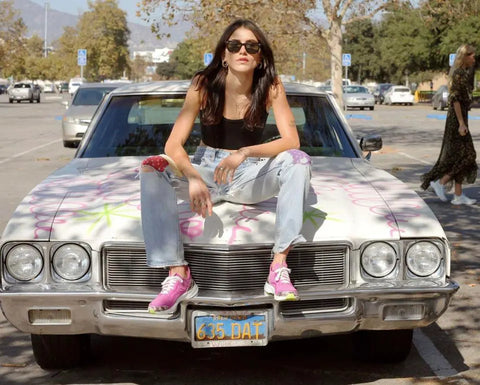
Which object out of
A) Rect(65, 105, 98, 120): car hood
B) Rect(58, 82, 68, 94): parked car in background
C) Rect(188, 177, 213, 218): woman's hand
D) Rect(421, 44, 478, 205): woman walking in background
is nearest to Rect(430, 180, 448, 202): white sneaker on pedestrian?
Rect(421, 44, 478, 205): woman walking in background

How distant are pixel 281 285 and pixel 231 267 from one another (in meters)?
0.27

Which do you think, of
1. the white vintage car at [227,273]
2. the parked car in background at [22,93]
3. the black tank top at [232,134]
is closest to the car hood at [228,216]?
the white vintage car at [227,273]

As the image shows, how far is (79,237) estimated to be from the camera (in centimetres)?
432

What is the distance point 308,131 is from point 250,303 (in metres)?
2.13

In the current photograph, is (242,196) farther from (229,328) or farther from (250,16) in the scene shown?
(250,16)

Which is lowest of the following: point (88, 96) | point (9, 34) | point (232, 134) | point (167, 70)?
point (232, 134)

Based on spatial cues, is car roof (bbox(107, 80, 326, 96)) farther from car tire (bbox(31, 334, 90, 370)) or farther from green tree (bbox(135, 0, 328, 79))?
green tree (bbox(135, 0, 328, 79))

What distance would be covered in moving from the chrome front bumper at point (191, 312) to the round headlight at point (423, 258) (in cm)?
12

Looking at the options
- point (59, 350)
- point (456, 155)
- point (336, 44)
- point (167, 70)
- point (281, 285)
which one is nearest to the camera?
point (281, 285)

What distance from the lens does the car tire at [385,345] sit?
Result: 472 cm

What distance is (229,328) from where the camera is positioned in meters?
4.18

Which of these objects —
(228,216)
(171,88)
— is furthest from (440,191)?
(228,216)

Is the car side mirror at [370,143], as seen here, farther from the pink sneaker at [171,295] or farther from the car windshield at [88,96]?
the car windshield at [88,96]

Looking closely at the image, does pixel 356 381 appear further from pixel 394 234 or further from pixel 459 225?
pixel 459 225
